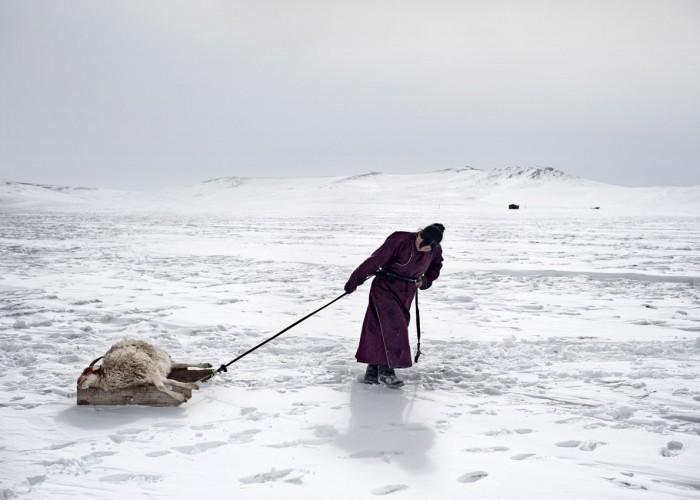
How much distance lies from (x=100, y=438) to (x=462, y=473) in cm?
234

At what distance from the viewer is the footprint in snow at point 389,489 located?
9.21 feet

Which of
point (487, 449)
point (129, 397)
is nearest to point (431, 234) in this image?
point (487, 449)

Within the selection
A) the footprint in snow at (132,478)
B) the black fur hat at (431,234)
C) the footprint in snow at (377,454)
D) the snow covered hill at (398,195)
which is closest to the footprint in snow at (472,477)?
the footprint in snow at (377,454)

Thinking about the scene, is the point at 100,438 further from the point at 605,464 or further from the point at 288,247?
the point at 288,247

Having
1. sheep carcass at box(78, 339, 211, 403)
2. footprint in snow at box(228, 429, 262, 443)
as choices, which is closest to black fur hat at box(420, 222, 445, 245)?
footprint in snow at box(228, 429, 262, 443)

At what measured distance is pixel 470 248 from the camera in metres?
15.1

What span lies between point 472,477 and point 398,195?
74130mm

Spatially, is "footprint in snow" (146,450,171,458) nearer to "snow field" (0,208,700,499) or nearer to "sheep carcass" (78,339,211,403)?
"snow field" (0,208,700,499)

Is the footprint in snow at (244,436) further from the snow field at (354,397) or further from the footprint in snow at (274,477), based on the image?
the footprint in snow at (274,477)

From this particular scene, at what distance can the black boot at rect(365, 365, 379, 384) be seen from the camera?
4.49 metres

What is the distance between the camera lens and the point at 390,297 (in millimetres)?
4441

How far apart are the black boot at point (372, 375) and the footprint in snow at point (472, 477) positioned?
1.58m

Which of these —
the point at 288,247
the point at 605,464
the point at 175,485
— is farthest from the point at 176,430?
the point at 288,247

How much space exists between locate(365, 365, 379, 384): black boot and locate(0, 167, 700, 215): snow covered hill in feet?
123
